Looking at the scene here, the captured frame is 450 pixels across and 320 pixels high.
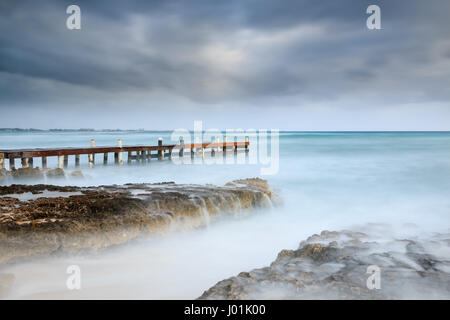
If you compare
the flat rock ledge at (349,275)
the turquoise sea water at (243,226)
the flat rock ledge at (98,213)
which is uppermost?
the flat rock ledge at (98,213)

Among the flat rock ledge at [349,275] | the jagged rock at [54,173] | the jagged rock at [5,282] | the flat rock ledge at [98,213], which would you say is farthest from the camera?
the jagged rock at [54,173]

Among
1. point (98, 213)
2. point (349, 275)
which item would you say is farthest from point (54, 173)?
point (349, 275)

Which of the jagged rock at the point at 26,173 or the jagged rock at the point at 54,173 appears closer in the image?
the jagged rock at the point at 26,173

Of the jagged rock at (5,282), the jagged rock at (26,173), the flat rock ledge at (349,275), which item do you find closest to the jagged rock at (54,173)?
the jagged rock at (26,173)

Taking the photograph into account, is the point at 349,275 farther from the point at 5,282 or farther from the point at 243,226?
the point at 5,282

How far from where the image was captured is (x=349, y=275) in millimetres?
3973

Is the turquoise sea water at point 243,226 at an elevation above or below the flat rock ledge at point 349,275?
below

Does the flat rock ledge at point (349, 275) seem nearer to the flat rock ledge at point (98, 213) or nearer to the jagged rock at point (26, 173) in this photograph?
the flat rock ledge at point (98, 213)

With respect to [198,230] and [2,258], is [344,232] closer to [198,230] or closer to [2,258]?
[198,230]

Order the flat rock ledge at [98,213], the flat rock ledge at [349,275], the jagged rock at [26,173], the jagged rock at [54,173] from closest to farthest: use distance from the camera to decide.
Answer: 1. the flat rock ledge at [349,275]
2. the flat rock ledge at [98,213]
3. the jagged rock at [26,173]
4. the jagged rock at [54,173]

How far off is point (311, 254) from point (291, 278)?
109 cm

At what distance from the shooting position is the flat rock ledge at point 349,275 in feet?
11.6

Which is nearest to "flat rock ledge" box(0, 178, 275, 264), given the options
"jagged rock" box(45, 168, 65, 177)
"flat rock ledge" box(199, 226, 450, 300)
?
"flat rock ledge" box(199, 226, 450, 300)

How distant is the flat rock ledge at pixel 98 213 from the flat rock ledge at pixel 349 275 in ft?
8.10
